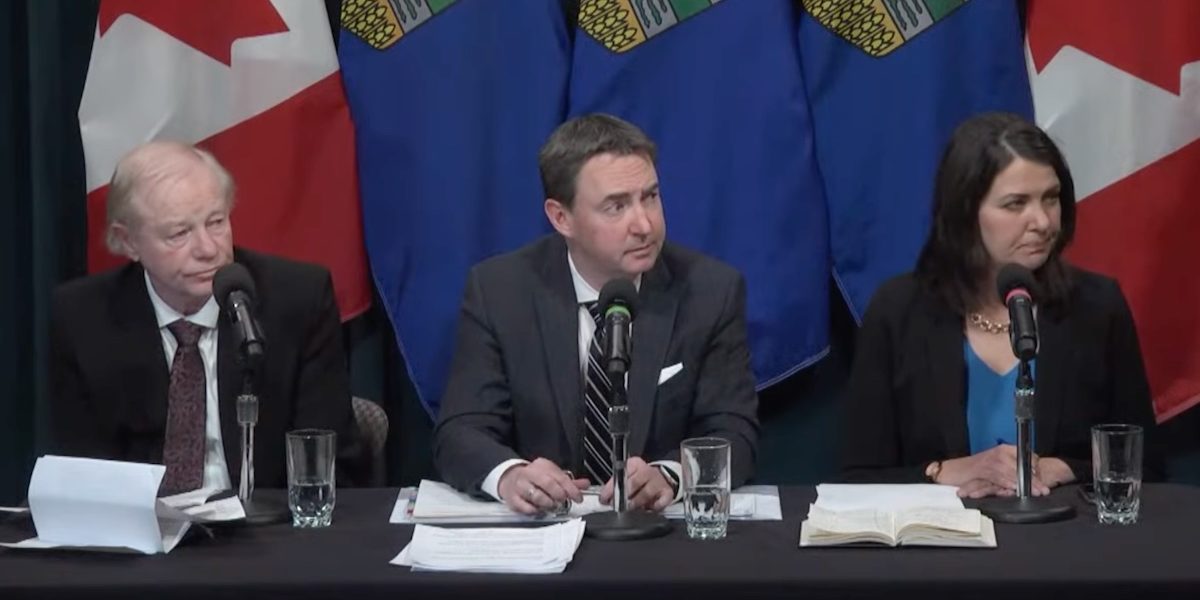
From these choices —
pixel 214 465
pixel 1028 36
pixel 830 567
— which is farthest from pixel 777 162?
pixel 830 567

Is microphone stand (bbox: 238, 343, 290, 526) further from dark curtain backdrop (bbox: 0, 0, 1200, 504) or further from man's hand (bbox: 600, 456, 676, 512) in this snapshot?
dark curtain backdrop (bbox: 0, 0, 1200, 504)

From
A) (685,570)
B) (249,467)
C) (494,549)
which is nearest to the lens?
(685,570)

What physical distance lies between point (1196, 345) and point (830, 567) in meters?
2.08

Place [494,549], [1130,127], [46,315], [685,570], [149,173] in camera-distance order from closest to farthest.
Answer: [685,570], [494,549], [149,173], [1130,127], [46,315]

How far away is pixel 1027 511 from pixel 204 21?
2452 mm

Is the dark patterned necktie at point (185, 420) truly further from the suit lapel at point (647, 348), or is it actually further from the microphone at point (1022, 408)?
the microphone at point (1022, 408)

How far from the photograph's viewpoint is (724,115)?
4.25 metres

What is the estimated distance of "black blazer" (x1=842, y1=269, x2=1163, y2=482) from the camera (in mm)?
3334

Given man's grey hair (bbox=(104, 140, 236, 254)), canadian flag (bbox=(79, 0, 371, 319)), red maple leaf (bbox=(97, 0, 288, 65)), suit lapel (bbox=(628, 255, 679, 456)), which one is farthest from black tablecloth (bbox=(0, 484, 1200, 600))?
red maple leaf (bbox=(97, 0, 288, 65))

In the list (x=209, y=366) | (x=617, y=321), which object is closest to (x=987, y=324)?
(x=617, y=321)

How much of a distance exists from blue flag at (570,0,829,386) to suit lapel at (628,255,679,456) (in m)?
0.88

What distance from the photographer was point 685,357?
335 cm

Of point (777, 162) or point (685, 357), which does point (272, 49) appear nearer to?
point (777, 162)

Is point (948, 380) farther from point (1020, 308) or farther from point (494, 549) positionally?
point (494, 549)
